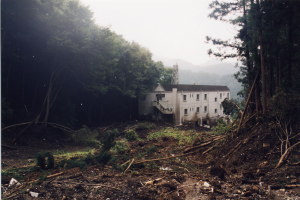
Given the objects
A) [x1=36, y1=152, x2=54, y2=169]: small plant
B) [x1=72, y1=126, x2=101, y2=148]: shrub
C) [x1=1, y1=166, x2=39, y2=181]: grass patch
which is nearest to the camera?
[x1=1, y1=166, x2=39, y2=181]: grass patch

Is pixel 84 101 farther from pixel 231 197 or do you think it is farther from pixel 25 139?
pixel 231 197

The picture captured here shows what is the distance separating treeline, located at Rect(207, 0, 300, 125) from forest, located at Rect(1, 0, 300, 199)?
0.17ft

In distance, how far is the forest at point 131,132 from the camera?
7852mm

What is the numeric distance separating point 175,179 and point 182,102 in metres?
27.3

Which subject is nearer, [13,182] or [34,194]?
[34,194]

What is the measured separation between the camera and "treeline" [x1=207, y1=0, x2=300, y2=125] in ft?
36.9

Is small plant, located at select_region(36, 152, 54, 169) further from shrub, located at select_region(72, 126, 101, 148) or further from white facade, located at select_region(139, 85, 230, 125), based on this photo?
white facade, located at select_region(139, 85, 230, 125)

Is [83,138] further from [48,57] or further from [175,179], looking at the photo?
[175,179]

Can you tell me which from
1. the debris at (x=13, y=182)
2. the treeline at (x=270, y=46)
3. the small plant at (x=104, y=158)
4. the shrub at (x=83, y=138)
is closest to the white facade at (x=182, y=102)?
the shrub at (x=83, y=138)

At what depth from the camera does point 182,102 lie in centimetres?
3559

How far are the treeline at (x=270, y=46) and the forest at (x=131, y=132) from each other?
0.17 ft

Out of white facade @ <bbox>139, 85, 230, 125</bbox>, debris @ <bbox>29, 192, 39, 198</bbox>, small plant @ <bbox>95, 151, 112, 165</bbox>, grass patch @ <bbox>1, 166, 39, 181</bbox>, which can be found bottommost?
grass patch @ <bbox>1, 166, 39, 181</bbox>

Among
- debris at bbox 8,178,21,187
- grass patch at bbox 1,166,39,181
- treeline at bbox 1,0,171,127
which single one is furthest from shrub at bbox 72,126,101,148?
debris at bbox 8,178,21,187

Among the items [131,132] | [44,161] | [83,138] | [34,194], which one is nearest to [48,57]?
[83,138]
